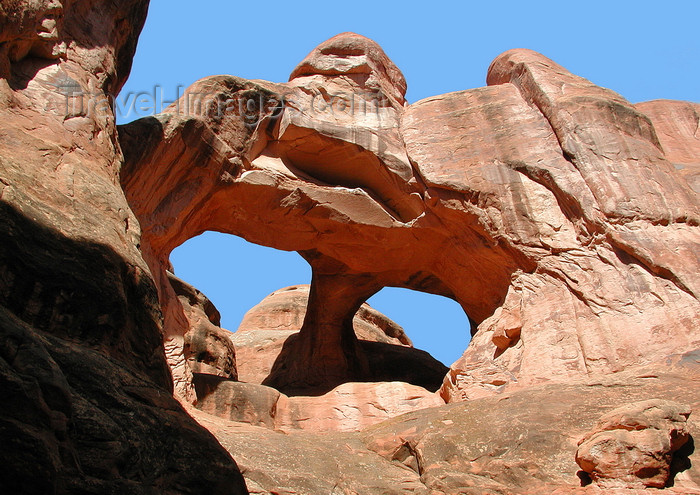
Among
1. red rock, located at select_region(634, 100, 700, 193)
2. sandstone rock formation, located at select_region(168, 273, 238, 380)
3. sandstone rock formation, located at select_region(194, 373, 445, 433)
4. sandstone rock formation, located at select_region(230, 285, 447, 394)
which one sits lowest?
sandstone rock formation, located at select_region(194, 373, 445, 433)

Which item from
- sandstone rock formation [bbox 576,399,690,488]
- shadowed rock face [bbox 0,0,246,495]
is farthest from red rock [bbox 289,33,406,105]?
sandstone rock formation [bbox 576,399,690,488]

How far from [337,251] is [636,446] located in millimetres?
8904

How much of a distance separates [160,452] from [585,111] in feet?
35.1

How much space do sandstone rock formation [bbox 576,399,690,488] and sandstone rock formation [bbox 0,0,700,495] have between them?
0.20 meters

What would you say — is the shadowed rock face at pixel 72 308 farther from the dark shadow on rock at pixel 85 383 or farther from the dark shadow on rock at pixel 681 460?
the dark shadow on rock at pixel 681 460

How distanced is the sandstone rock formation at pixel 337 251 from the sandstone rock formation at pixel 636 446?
0.66 ft

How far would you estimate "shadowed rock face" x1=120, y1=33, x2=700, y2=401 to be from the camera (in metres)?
10.9

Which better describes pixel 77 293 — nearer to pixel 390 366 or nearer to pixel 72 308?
pixel 72 308

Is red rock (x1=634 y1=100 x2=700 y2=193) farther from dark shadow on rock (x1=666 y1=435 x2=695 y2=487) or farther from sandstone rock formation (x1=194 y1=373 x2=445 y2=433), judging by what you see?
dark shadow on rock (x1=666 y1=435 x2=695 y2=487)

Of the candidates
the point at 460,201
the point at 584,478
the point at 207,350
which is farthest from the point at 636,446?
the point at 207,350

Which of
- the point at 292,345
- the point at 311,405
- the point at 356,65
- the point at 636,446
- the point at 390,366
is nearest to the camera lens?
the point at 636,446

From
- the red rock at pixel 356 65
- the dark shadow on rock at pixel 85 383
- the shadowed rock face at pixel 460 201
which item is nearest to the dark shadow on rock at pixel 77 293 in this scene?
the dark shadow on rock at pixel 85 383

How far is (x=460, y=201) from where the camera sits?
516 inches

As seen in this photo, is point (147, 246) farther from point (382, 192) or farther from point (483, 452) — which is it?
point (483, 452)
